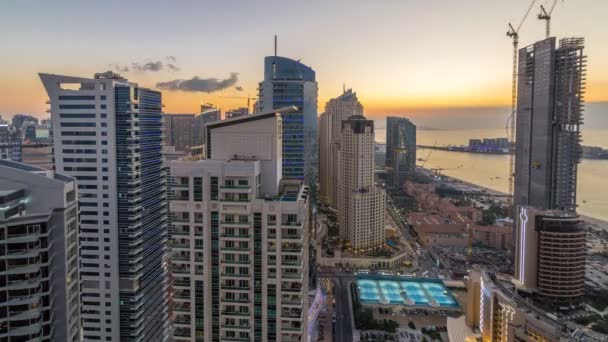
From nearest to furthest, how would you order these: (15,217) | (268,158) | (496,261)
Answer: (15,217) < (268,158) < (496,261)

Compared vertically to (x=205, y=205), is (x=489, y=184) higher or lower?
lower

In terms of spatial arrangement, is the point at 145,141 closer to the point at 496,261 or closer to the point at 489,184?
the point at 496,261

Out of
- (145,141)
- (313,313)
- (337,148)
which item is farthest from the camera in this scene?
(337,148)

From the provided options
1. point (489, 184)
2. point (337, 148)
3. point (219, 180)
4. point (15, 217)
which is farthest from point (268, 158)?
point (489, 184)

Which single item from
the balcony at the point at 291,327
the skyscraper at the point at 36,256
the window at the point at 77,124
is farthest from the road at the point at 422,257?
the skyscraper at the point at 36,256

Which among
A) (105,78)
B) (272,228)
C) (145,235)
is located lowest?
(145,235)

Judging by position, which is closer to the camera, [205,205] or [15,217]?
[15,217]

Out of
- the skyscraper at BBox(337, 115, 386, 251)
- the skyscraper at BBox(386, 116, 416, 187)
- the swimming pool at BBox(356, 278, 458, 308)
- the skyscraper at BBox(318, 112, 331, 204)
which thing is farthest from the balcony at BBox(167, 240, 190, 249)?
the skyscraper at BBox(386, 116, 416, 187)

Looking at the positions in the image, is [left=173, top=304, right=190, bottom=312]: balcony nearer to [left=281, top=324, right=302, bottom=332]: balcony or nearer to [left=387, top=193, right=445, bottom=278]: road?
[left=281, top=324, right=302, bottom=332]: balcony
